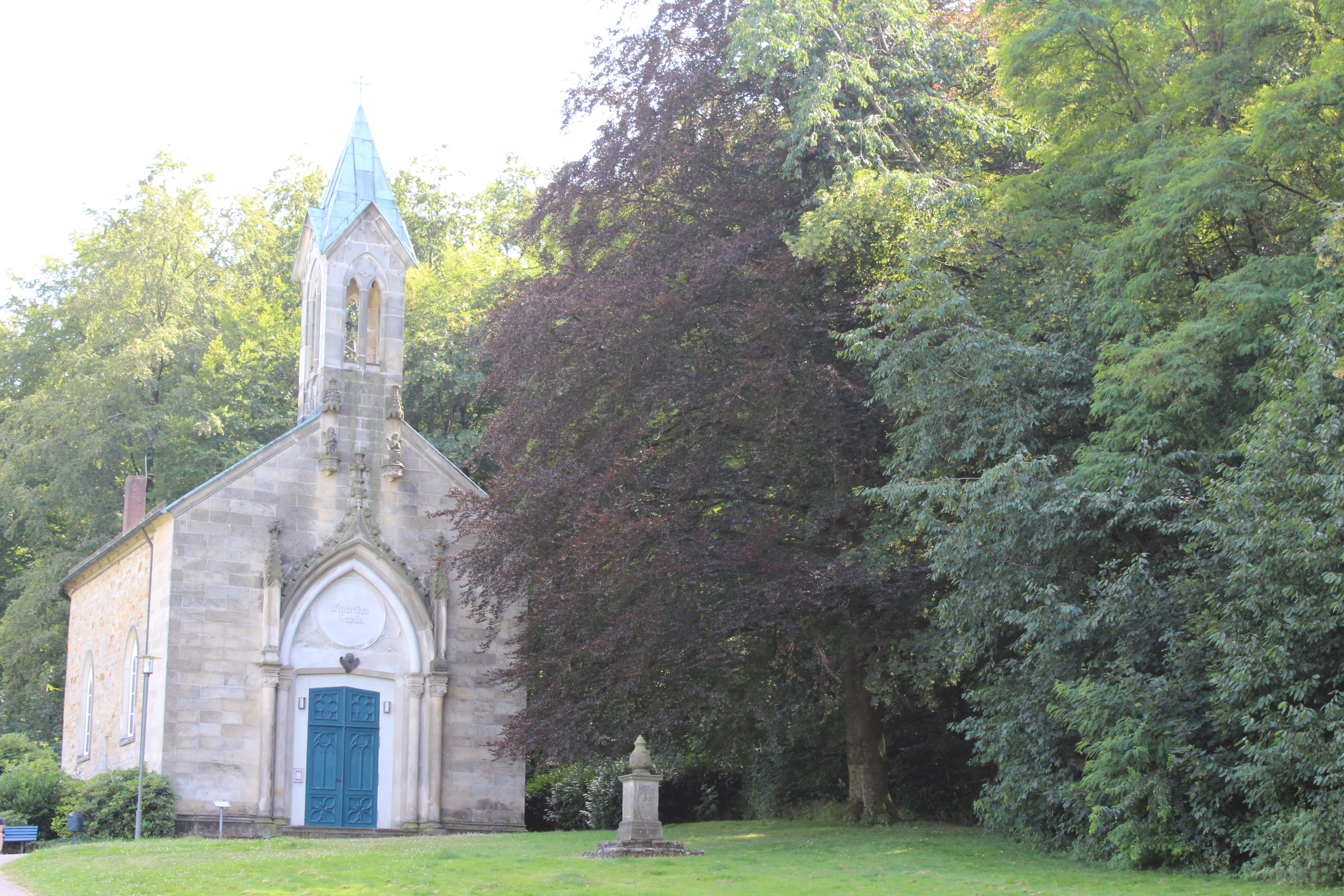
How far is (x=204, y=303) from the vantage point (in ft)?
125

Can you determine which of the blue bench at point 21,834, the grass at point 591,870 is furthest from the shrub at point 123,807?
the grass at point 591,870

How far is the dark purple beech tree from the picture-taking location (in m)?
19.3

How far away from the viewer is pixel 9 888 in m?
12.9

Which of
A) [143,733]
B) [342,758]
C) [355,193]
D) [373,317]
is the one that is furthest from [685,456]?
[143,733]

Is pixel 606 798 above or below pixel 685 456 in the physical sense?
below

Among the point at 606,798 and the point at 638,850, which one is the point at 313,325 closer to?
the point at 606,798

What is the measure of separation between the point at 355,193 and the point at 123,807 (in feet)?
40.0

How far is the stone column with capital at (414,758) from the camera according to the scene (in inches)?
902

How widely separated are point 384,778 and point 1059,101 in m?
16.0

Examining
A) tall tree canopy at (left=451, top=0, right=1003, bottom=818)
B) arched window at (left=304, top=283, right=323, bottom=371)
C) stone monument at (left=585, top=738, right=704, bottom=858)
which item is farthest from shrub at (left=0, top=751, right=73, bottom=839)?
→ stone monument at (left=585, top=738, right=704, bottom=858)

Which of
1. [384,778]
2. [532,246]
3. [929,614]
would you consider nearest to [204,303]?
[532,246]

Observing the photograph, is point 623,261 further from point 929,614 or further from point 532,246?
point 929,614

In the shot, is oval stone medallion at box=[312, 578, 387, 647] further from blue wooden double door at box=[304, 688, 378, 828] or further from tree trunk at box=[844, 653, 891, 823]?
tree trunk at box=[844, 653, 891, 823]

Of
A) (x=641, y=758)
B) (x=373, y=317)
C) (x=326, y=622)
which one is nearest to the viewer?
(x=641, y=758)
